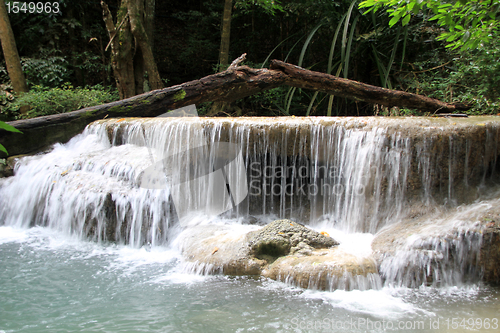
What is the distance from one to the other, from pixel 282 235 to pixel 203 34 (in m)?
10.9

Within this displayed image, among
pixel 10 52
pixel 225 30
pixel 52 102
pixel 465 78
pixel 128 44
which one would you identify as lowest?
pixel 52 102

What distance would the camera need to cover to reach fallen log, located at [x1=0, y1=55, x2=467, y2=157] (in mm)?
6289

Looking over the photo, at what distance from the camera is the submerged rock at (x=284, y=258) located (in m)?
3.23

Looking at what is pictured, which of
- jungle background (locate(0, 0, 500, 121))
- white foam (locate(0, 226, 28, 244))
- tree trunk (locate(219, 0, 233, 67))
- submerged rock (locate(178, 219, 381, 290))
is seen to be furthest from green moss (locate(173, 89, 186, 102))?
tree trunk (locate(219, 0, 233, 67))

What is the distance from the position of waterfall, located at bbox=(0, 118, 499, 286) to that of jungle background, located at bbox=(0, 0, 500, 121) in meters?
2.98

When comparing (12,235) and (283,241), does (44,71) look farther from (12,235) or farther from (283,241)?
(283,241)

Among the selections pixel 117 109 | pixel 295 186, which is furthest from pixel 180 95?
pixel 295 186

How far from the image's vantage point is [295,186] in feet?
17.1

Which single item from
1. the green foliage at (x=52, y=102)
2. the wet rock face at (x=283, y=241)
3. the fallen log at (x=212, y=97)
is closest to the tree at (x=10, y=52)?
the green foliage at (x=52, y=102)

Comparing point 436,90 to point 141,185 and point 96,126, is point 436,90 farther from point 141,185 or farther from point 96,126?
point 96,126

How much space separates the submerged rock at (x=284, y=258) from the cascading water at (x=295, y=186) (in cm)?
16

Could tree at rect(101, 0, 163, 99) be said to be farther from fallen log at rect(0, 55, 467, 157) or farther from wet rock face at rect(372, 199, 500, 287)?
wet rock face at rect(372, 199, 500, 287)

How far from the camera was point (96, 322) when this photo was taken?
264cm

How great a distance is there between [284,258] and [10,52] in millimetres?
9364
